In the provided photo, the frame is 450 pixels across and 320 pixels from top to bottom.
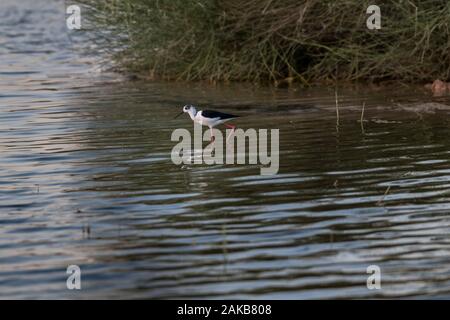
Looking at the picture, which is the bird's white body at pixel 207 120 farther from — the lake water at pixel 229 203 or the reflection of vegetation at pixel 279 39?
the reflection of vegetation at pixel 279 39

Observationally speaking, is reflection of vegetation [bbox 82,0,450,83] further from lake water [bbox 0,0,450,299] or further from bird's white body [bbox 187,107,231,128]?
bird's white body [bbox 187,107,231,128]

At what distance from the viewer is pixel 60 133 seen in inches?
483

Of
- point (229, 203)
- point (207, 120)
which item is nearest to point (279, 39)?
point (207, 120)

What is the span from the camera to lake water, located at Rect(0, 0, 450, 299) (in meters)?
6.63

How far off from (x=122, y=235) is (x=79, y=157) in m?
3.22

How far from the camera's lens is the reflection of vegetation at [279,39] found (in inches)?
570

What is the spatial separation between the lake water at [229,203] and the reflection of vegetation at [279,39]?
649 mm

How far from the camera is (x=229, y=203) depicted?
28.2 ft

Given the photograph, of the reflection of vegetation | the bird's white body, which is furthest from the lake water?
the reflection of vegetation

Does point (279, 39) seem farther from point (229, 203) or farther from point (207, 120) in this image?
point (229, 203)

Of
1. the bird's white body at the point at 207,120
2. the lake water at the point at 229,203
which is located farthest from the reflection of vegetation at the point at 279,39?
the bird's white body at the point at 207,120

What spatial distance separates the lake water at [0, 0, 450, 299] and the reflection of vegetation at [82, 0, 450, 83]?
0.65m

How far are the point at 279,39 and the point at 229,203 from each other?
7.29m
